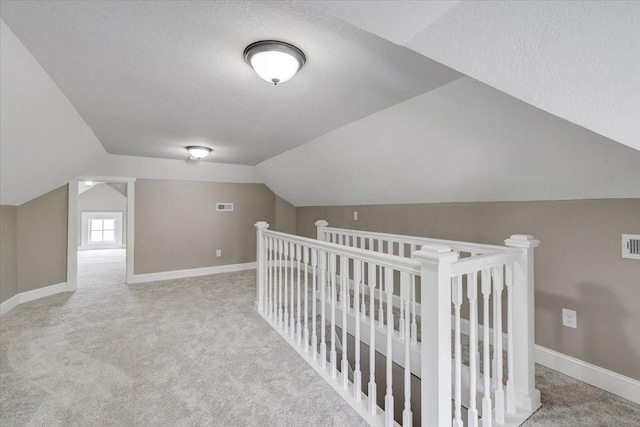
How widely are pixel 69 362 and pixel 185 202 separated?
3174mm

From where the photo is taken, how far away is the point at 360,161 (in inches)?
129

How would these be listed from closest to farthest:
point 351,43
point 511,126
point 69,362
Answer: point 351,43, point 511,126, point 69,362

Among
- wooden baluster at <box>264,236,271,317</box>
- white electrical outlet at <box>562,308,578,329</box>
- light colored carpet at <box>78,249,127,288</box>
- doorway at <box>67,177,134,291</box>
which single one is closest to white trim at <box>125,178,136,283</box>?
light colored carpet at <box>78,249,127,288</box>

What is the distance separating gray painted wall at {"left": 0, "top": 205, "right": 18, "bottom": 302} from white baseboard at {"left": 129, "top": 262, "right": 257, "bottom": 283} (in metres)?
1.35

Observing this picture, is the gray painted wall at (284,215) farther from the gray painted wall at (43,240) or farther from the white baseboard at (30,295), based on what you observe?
the white baseboard at (30,295)

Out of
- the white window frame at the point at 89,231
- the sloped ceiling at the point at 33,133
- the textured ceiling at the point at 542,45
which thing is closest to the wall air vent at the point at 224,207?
the sloped ceiling at the point at 33,133

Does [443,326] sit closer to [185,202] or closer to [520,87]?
[520,87]

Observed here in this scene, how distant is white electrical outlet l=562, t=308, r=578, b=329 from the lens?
2.11m

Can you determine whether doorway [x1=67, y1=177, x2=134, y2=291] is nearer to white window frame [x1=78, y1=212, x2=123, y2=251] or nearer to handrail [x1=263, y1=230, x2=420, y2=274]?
white window frame [x1=78, y1=212, x2=123, y2=251]

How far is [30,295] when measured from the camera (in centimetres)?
376

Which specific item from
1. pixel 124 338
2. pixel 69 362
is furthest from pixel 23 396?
pixel 124 338

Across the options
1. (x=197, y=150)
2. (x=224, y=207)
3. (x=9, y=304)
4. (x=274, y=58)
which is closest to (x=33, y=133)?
(x=197, y=150)

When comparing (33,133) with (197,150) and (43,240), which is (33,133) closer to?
(197,150)

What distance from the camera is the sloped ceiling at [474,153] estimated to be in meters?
1.82
